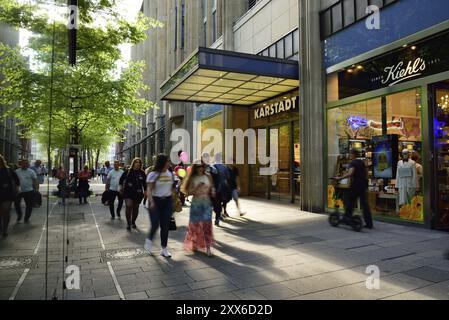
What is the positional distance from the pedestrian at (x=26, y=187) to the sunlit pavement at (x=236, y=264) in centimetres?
9

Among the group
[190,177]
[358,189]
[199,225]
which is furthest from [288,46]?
[199,225]

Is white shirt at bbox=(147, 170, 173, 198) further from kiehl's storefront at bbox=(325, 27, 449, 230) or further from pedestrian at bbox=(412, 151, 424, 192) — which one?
pedestrian at bbox=(412, 151, 424, 192)

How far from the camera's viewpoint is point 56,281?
432 centimetres

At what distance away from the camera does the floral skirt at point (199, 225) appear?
5.74 m

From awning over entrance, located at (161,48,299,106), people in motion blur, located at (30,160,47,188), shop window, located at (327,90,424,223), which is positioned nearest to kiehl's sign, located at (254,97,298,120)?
awning over entrance, located at (161,48,299,106)

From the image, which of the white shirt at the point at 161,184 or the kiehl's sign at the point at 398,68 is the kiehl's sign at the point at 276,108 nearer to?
the kiehl's sign at the point at 398,68

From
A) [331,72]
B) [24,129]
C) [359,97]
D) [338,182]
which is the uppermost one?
[331,72]

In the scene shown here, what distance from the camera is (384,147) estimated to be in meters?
8.70

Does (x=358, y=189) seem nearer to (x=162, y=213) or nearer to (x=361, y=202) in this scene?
(x=361, y=202)

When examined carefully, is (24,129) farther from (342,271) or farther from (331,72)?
(331,72)

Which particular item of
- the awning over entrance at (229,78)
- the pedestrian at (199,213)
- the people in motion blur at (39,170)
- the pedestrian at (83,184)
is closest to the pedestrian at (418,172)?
the awning over entrance at (229,78)

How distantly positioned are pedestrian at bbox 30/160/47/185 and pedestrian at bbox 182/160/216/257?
322 centimetres
